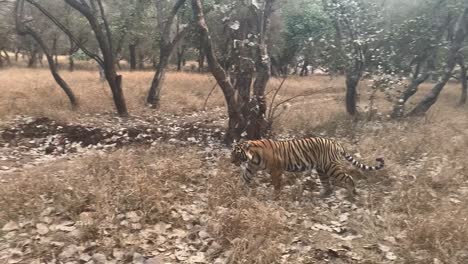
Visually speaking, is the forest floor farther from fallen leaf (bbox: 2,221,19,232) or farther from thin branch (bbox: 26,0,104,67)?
thin branch (bbox: 26,0,104,67)

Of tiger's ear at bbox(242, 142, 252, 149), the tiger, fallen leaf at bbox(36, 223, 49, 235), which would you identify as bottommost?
fallen leaf at bbox(36, 223, 49, 235)

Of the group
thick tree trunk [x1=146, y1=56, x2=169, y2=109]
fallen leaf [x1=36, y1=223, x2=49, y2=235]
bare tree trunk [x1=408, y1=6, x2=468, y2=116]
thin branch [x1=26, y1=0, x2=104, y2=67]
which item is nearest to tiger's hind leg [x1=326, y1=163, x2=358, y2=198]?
fallen leaf [x1=36, y1=223, x2=49, y2=235]

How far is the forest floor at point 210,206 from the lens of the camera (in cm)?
551

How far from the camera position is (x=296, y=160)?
7.79 m

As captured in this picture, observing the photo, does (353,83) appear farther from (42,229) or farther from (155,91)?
(42,229)

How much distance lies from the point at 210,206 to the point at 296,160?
1.98 metres

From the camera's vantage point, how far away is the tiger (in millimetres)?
7602

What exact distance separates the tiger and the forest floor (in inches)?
10.3

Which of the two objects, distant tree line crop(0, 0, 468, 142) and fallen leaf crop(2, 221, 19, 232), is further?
distant tree line crop(0, 0, 468, 142)

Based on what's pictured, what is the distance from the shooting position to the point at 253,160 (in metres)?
7.58

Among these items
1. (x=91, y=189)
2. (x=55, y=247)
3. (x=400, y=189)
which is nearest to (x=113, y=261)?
(x=55, y=247)

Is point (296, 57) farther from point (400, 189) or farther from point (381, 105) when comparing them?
point (400, 189)

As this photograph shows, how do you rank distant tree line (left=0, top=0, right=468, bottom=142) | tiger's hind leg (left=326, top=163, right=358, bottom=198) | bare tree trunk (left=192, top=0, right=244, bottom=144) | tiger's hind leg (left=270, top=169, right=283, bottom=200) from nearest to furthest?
tiger's hind leg (left=270, top=169, right=283, bottom=200), tiger's hind leg (left=326, top=163, right=358, bottom=198), bare tree trunk (left=192, top=0, right=244, bottom=144), distant tree line (left=0, top=0, right=468, bottom=142)

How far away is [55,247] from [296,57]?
1216 inches
